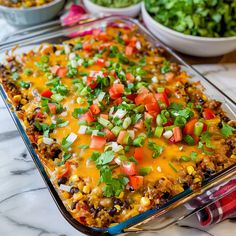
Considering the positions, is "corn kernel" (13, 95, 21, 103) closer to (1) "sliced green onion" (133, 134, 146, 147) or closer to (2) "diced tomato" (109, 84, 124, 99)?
(2) "diced tomato" (109, 84, 124, 99)

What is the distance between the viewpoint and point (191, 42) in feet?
6.77

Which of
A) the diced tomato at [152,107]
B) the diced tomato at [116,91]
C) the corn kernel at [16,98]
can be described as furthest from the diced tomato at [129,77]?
the corn kernel at [16,98]

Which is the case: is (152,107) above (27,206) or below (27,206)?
above

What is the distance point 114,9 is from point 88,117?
1.01 metres

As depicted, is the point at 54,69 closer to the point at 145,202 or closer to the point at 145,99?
the point at 145,99

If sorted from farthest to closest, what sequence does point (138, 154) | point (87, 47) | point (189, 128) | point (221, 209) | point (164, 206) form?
1. point (87, 47)
2. point (189, 128)
3. point (138, 154)
4. point (221, 209)
5. point (164, 206)

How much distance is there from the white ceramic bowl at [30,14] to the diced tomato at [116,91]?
891 mm

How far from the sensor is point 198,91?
183 centimetres

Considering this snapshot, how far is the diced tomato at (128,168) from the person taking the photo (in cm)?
142

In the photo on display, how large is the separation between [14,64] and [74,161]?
769mm

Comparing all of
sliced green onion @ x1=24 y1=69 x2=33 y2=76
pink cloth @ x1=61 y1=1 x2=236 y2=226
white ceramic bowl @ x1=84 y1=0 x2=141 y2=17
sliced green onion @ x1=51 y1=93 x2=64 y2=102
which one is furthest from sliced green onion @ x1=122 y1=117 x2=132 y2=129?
white ceramic bowl @ x1=84 y1=0 x2=141 y2=17

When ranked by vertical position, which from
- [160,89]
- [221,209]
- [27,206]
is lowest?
[27,206]

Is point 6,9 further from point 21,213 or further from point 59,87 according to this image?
point 21,213

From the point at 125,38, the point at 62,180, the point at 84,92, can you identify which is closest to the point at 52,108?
the point at 84,92
